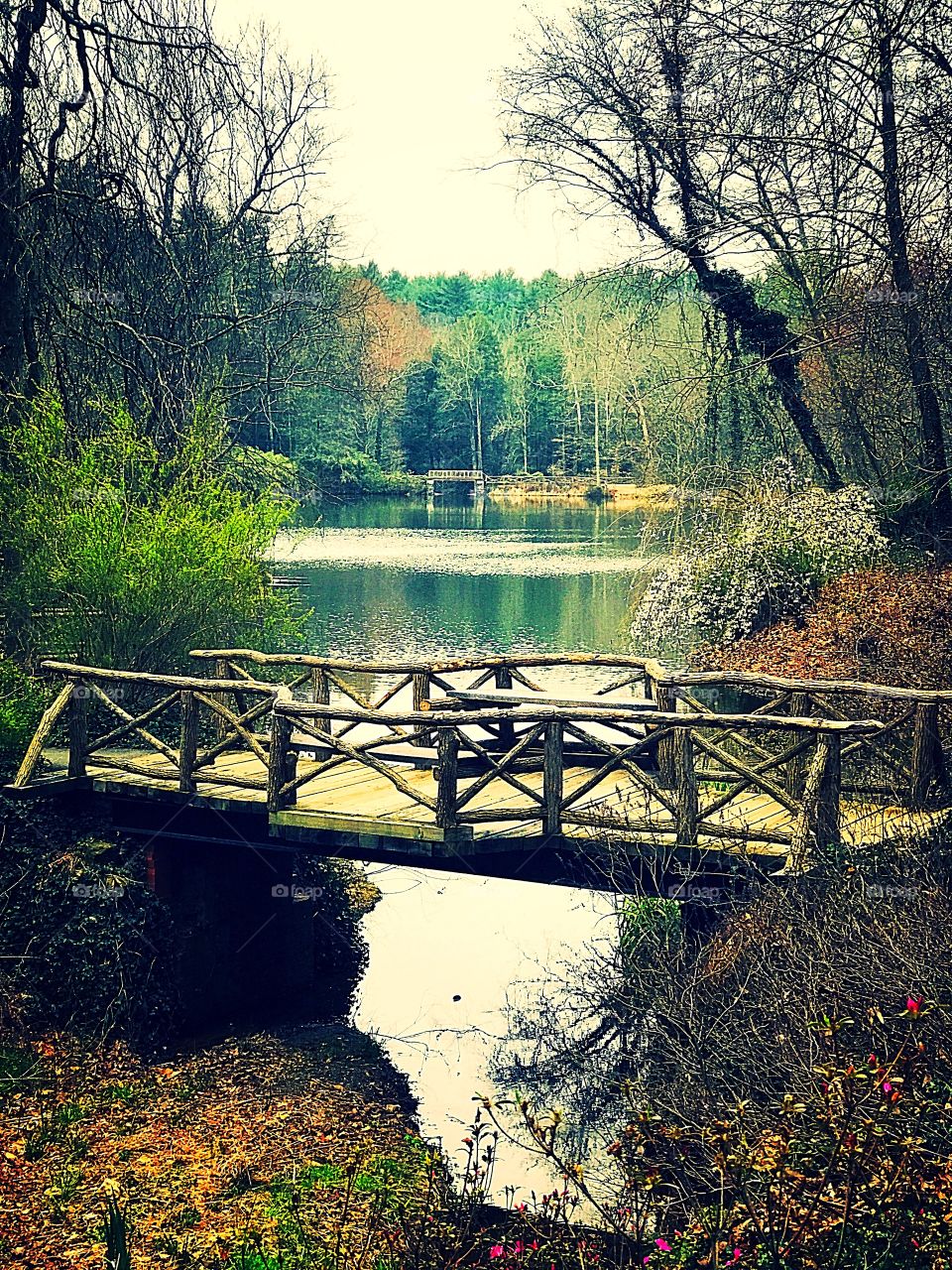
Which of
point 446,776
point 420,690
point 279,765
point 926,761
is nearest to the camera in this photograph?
point 926,761

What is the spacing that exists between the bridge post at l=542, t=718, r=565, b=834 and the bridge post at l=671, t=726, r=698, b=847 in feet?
2.97

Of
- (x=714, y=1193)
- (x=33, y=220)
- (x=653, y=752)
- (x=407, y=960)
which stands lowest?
(x=407, y=960)

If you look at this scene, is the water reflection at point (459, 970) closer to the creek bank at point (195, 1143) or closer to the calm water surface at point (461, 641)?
the calm water surface at point (461, 641)

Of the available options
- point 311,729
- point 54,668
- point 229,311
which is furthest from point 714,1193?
point 229,311

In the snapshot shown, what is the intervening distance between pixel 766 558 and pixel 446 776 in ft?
31.9

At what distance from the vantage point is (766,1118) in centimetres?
718

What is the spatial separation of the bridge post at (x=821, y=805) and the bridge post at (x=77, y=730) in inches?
259

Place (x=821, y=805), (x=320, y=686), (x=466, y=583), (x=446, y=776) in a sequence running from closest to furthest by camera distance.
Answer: (x=821, y=805) → (x=446, y=776) → (x=320, y=686) → (x=466, y=583)

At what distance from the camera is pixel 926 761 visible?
1017 centimetres

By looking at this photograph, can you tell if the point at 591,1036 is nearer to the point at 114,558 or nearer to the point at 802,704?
the point at 802,704

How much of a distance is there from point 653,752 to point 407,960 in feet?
12.3

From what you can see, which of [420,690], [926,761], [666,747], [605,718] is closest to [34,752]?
[420,690]

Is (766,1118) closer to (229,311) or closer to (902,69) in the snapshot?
(902,69)

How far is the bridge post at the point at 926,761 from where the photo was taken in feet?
33.0
